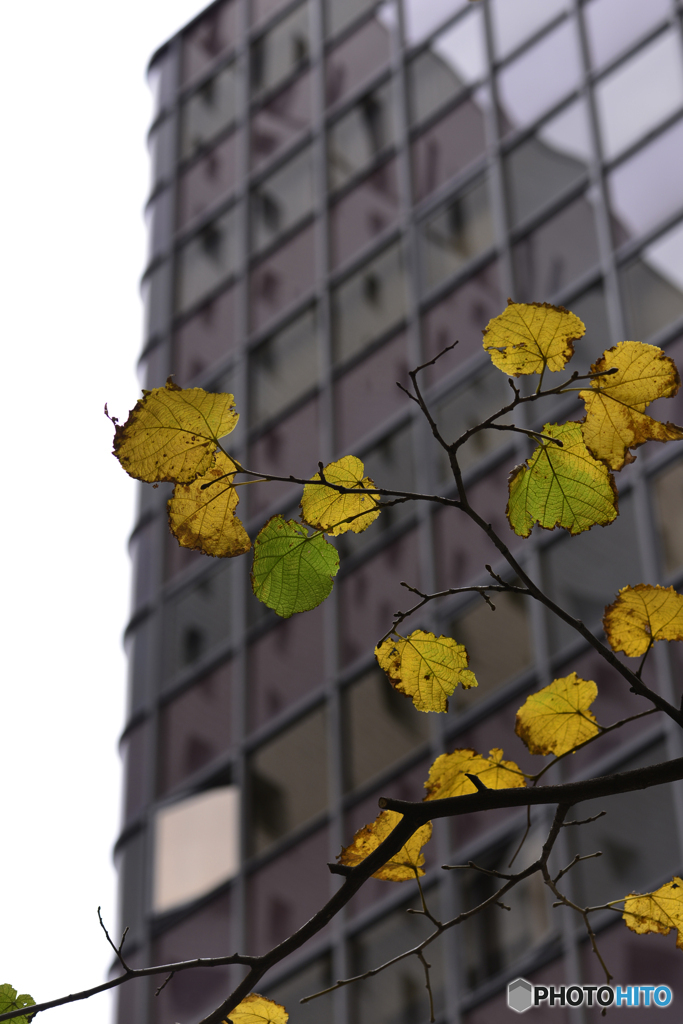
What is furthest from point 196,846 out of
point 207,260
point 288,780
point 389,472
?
point 207,260

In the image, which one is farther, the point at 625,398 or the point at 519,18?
the point at 519,18

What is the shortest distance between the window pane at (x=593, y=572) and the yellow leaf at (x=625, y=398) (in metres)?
5.63

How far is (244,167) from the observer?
34.2 ft

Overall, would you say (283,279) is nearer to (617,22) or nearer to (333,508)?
(617,22)

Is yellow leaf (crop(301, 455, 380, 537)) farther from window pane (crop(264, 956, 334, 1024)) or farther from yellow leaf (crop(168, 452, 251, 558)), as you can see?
window pane (crop(264, 956, 334, 1024))

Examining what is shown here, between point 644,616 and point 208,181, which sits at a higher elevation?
point 208,181

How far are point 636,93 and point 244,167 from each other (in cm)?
439

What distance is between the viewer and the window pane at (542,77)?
323 inches

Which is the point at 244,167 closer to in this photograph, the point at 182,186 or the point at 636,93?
the point at 182,186

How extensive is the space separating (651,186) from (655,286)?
0.89 metres

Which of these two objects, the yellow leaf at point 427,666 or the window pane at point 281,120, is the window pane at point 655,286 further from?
the yellow leaf at point 427,666

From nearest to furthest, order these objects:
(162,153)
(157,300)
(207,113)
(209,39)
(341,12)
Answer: (341,12), (157,300), (207,113), (162,153), (209,39)

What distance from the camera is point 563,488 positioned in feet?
3.46

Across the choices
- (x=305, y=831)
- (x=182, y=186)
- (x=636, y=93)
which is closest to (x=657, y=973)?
(x=305, y=831)
